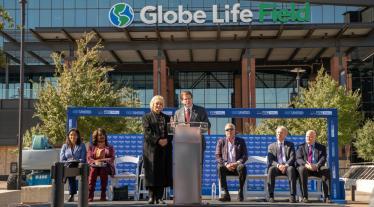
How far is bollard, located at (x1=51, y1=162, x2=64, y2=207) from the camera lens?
248 inches

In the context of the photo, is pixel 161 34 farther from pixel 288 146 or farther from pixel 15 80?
pixel 288 146

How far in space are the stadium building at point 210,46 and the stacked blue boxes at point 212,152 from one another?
1823cm

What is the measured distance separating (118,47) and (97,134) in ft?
109

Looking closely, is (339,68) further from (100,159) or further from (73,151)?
(73,151)

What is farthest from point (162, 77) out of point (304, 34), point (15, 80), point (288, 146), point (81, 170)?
point (81, 170)

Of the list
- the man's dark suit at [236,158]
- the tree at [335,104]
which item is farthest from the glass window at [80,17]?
the man's dark suit at [236,158]

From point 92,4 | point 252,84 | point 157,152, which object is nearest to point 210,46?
point 252,84

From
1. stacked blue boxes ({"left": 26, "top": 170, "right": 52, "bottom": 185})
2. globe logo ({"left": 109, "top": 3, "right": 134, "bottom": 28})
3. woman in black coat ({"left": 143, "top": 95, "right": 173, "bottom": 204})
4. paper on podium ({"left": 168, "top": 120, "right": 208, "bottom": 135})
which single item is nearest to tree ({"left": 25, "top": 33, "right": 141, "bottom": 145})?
stacked blue boxes ({"left": 26, "top": 170, "right": 52, "bottom": 185})

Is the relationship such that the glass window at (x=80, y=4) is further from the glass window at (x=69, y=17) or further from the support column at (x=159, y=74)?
the support column at (x=159, y=74)

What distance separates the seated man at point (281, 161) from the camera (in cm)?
1270

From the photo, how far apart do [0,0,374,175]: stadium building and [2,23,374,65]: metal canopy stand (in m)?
0.07

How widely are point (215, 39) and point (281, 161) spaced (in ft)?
107

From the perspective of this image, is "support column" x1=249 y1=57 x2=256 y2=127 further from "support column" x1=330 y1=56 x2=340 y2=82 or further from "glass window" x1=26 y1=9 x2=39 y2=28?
"glass window" x1=26 y1=9 x2=39 y2=28

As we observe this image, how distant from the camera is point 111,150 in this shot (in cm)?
1259
